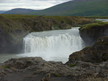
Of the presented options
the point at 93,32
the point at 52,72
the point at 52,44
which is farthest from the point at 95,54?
the point at 52,44

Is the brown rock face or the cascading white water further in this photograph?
the cascading white water

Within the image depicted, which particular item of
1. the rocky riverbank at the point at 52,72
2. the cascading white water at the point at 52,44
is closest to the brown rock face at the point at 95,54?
the rocky riverbank at the point at 52,72

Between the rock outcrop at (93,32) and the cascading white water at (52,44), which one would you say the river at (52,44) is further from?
the rock outcrop at (93,32)

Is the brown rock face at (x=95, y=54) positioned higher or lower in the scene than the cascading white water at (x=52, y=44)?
higher

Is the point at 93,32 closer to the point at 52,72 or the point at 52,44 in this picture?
the point at 52,44

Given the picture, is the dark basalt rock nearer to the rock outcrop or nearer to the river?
the rock outcrop

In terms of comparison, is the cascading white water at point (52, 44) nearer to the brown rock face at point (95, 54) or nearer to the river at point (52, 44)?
the river at point (52, 44)

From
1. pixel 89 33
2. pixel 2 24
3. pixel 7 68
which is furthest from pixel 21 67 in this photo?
pixel 2 24

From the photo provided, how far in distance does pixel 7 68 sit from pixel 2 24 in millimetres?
50320

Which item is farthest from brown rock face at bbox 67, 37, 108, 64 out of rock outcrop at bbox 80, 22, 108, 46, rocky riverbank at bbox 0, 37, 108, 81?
rock outcrop at bbox 80, 22, 108, 46

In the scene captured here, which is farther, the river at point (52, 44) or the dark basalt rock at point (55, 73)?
the river at point (52, 44)

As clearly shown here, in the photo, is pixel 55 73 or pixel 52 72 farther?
pixel 52 72

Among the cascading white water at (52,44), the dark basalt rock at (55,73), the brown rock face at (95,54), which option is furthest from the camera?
the cascading white water at (52,44)

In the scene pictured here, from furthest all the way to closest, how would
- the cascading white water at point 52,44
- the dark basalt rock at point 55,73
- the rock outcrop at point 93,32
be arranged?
the cascading white water at point 52,44, the rock outcrop at point 93,32, the dark basalt rock at point 55,73
